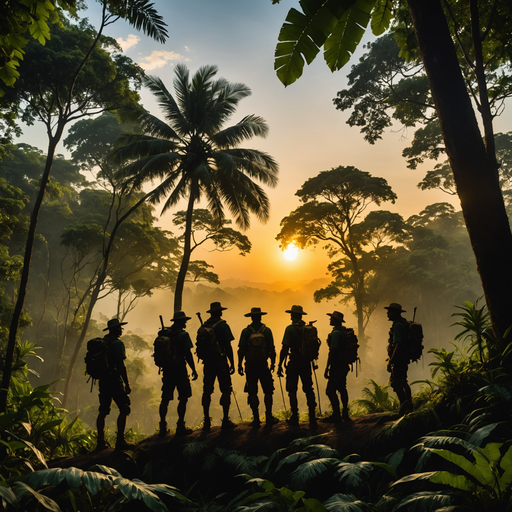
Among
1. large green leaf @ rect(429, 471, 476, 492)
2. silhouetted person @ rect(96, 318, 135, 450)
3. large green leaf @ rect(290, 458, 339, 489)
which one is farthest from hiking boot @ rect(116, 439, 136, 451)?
large green leaf @ rect(429, 471, 476, 492)

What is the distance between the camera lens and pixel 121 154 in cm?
1136

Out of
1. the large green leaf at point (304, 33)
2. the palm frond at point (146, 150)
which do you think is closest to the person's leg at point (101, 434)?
the large green leaf at point (304, 33)

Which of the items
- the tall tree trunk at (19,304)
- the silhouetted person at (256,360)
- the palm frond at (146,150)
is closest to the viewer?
the silhouetted person at (256,360)

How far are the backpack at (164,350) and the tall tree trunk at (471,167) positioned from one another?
5.00 m

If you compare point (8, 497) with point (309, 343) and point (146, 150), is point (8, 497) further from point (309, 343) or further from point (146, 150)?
point (146, 150)

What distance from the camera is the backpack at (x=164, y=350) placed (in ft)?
17.0

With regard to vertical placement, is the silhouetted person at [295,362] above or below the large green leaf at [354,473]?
above

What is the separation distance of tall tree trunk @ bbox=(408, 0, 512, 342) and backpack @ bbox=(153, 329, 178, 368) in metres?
5.00

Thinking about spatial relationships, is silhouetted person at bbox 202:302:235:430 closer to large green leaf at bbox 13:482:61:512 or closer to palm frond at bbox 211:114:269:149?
large green leaf at bbox 13:482:61:512

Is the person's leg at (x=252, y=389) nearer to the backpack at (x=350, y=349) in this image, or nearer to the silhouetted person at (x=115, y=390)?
the backpack at (x=350, y=349)

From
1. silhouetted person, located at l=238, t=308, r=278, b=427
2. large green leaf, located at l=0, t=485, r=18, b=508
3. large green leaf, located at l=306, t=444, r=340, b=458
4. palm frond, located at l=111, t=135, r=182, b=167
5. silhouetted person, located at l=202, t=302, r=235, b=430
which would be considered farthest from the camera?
palm frond, located at l=111, t=135, r=182, b=167

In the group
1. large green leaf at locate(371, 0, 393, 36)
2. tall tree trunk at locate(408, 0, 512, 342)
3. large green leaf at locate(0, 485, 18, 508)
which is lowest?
large green leaf at locate(0, 485, 18, 508)

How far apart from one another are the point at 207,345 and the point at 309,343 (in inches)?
74.7

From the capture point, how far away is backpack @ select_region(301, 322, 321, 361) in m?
5.34
